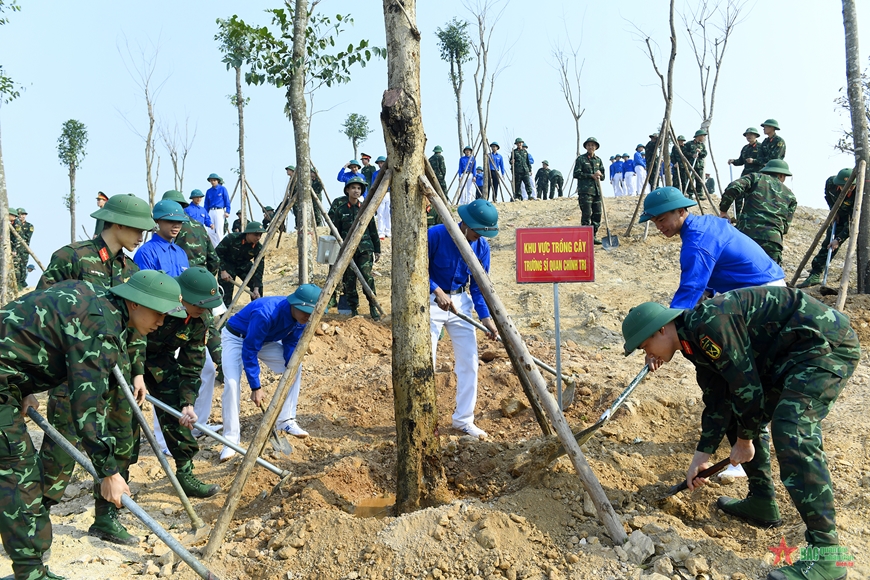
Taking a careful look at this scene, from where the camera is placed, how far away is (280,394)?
142 inches

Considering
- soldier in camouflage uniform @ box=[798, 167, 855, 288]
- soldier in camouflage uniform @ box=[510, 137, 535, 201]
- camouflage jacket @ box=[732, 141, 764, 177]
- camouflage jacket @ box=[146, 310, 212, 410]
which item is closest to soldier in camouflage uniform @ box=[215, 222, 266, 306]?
camouflage jacket @ box=[146, 310, 212, 410]

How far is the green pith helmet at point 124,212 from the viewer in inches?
155

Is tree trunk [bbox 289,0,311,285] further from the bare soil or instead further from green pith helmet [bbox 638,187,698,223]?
green pith helmet [bbox 638,187,698,223]

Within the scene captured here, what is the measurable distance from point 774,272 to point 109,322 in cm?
389

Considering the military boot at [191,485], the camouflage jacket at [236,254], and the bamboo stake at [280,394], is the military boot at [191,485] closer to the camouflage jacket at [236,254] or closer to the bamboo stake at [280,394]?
the bamboo stake at [280,394]

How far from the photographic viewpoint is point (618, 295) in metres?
8.90

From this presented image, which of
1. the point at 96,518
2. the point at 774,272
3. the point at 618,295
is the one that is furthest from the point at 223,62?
the point at 774,272

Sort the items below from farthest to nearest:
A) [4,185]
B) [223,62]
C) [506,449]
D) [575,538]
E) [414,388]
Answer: [223,62] → [4,185] → [506,449] → [414,388] → [575,538]

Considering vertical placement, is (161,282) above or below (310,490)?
above

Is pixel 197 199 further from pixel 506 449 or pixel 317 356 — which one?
pixel 506 449

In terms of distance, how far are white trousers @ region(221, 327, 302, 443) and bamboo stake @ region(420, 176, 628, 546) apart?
5.71 ft

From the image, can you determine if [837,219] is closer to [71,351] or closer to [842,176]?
[842,176]

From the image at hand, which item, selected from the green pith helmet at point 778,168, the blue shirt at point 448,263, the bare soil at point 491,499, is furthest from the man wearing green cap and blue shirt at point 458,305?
the green pith helmet at point 778,168

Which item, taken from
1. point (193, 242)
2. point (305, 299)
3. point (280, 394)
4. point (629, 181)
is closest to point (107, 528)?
point (280, 394)
